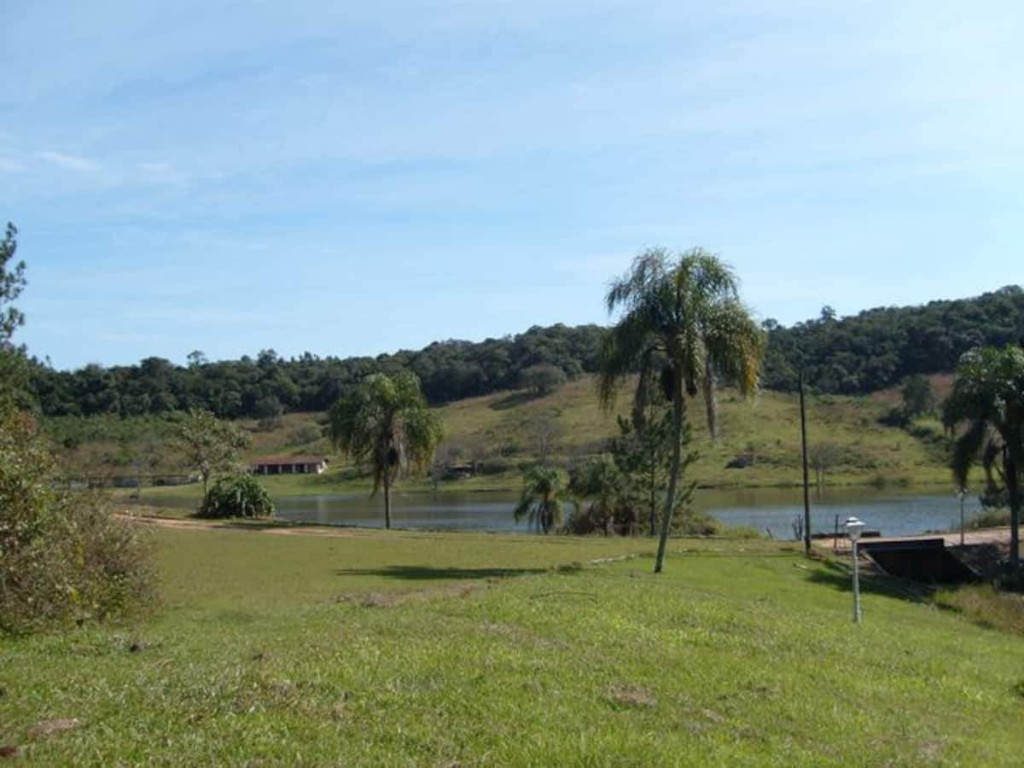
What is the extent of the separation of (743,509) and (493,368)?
273 ft

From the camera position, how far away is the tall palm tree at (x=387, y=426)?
154 feet

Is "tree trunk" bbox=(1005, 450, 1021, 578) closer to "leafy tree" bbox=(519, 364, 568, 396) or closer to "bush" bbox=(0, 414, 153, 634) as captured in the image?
"bush" bbox=(0, 414, 153, 634)

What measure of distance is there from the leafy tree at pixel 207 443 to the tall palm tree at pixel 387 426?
10.2m

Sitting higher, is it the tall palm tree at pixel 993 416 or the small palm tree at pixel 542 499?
the tall palm tree at pixel 993 416

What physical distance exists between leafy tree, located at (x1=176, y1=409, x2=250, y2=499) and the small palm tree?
15083mm

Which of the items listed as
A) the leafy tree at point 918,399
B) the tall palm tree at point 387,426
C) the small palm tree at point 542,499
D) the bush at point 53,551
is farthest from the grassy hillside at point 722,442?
the bush at point 53,551

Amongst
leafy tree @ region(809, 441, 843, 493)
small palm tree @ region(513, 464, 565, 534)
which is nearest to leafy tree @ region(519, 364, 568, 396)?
leafy tree @ region(809, 441, 843, 493)

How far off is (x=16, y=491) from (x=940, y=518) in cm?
5964

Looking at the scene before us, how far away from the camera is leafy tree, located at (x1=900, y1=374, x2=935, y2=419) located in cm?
10838

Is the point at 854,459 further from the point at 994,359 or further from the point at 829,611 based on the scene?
the point at 829,611

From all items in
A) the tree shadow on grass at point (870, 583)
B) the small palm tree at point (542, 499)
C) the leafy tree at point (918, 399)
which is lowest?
the tree shadow on grass at point (870, 583)

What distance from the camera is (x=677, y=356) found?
85.4 feet

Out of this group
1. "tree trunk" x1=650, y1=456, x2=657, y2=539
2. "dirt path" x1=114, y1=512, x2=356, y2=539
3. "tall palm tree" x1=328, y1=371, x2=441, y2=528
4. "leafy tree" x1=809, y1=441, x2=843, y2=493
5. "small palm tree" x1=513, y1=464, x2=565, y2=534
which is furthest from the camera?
"leafy tree" x1=809, y1=441, x2=843, y2=493

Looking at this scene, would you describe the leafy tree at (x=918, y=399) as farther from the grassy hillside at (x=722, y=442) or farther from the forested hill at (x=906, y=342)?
the forested hill at (x=906, y=342)
